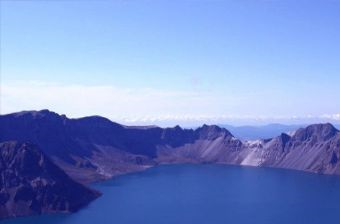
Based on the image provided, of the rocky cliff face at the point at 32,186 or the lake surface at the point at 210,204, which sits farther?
the rocky cliff face at the point at 32,186

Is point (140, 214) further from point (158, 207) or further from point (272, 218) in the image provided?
point (272, 218)

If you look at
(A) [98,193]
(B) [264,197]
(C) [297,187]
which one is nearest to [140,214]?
(A) [98,193]

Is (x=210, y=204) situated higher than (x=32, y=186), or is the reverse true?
(x=32, y=186)

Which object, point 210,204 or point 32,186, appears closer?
point 210,204

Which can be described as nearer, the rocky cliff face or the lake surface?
the lake surface
